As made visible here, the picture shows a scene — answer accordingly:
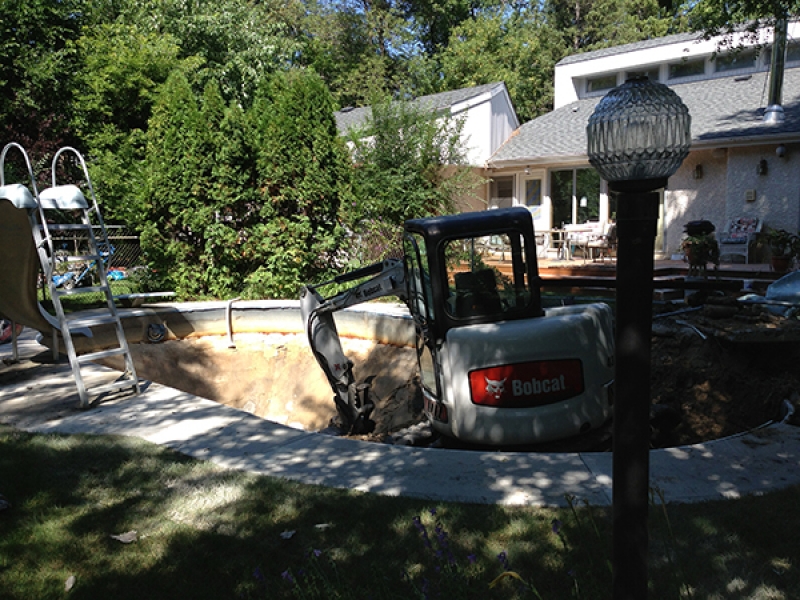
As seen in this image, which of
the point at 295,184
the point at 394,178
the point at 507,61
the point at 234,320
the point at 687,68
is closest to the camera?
the point at 234,320

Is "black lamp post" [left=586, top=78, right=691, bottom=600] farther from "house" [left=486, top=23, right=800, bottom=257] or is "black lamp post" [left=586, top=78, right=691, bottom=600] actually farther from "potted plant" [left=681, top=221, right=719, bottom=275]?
"house" [left=486, top=23, right=800, bottom=257]

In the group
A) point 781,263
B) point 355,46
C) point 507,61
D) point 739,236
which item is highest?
point 355,46

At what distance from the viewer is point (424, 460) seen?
16.9ft

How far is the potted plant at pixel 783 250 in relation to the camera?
1316 centimetres

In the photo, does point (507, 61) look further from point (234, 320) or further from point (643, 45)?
point (234, 320)

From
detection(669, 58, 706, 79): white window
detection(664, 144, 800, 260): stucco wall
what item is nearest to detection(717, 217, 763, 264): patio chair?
detection(664, 144, 800, 260): stucco wall

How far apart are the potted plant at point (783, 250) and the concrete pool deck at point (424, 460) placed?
9002 mm

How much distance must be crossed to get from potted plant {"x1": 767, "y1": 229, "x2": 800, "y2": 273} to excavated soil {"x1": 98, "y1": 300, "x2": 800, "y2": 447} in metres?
5.07

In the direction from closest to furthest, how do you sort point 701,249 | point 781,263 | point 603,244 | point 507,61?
1. point 701,249
2. point 781,263
3. point 603,244
4. point 507,61

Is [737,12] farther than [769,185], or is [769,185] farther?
[769,185]

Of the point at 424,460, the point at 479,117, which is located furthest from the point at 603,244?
the point at 424,460

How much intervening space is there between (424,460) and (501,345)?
1234mm

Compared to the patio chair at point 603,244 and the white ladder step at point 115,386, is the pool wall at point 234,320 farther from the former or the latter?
the patio chair at point 603,244

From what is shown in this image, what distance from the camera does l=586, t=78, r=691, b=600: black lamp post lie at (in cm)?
197
